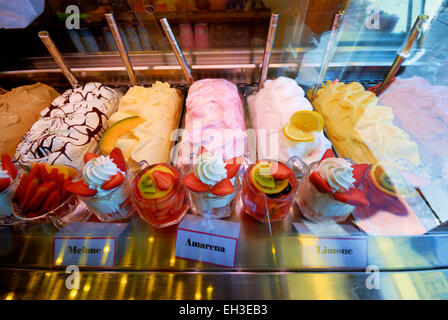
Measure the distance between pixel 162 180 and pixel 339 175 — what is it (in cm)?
74

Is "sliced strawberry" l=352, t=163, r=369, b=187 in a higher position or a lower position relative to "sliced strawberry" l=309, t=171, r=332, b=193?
higher

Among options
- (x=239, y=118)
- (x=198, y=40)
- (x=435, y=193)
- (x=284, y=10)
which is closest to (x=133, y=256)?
(x=239, y=118)

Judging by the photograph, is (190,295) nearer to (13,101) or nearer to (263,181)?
(263,181)

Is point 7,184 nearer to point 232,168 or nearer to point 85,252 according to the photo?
point 85,252

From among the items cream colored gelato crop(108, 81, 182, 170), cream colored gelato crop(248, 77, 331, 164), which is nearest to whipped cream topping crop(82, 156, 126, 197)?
cream colored gelato crop(108, 81, 182, 170)

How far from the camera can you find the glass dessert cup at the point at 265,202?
90 centimetres

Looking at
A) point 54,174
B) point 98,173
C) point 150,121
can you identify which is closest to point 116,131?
point 150,121

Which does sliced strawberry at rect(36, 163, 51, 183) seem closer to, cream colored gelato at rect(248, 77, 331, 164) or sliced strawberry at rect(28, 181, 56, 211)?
sliced strawberry at rect(28, 181, 56, 211)

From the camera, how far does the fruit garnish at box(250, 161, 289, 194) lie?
0.90 metres

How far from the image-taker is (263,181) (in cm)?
92

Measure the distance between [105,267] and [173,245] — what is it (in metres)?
0.31

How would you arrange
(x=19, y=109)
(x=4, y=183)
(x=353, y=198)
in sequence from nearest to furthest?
1. (x=353, y=198)
2. (x=4, y=183)
3. (x=19, y=109)

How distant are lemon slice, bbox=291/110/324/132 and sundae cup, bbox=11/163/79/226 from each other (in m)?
1.27

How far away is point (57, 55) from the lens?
1498 millimetres
